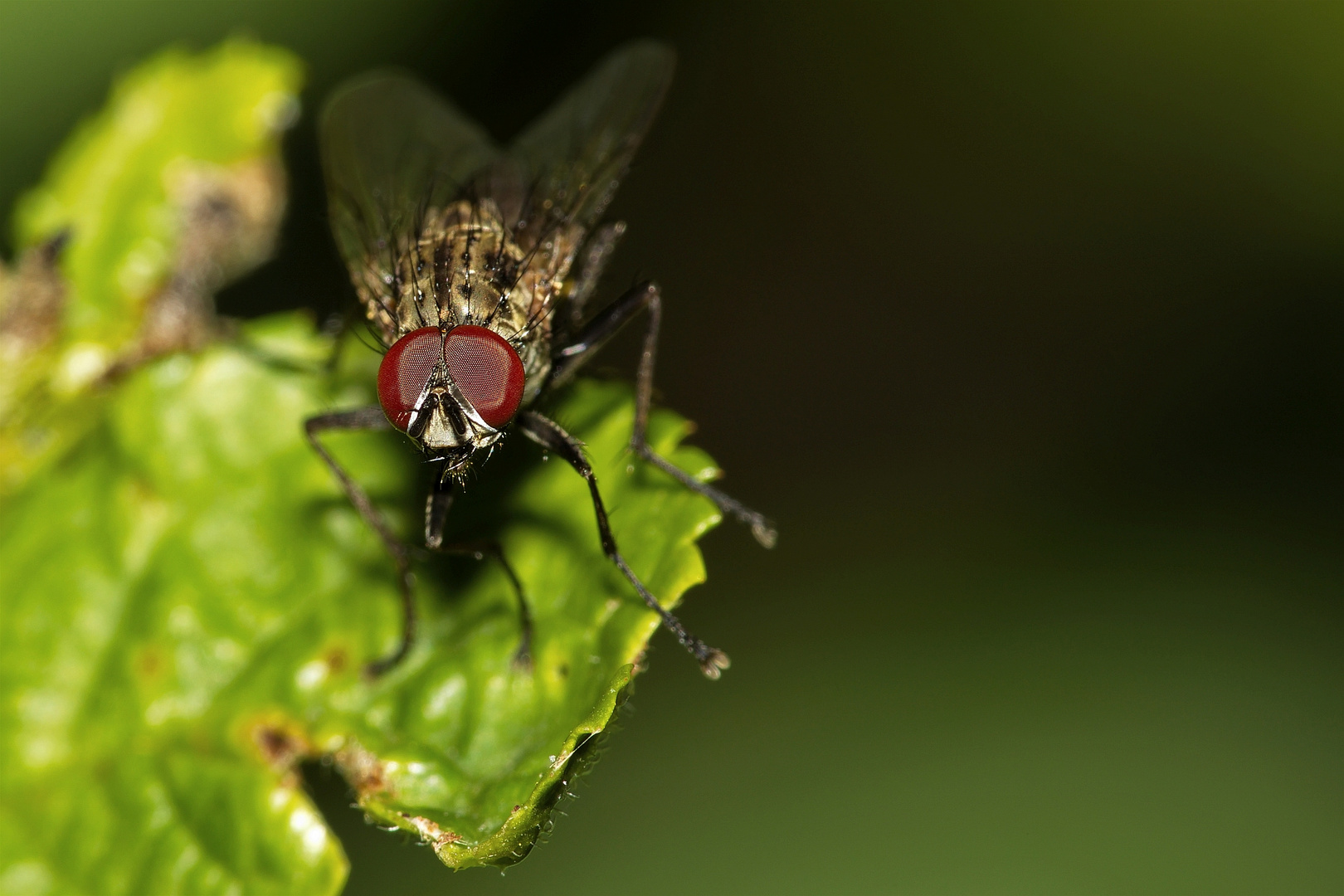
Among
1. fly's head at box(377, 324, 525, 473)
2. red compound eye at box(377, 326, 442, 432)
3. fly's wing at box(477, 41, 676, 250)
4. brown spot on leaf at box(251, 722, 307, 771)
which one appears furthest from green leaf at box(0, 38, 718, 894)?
fly's wing at box(477, 41, 676, 250)

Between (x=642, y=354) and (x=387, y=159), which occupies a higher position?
(x=387, y=159)

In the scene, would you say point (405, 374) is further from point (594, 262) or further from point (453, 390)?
point (594, 262)

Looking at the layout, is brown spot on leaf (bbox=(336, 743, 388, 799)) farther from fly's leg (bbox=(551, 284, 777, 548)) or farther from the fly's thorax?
fly's leg (bbox=(551, 284, 777, 548))

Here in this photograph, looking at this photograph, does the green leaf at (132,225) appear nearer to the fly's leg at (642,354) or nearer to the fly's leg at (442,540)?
the fly's leg at (442,540)

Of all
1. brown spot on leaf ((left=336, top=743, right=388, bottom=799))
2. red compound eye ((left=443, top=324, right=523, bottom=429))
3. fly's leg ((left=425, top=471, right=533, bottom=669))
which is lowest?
brown spot on leaf ((left=336, top=743, right=388, bottom=799))

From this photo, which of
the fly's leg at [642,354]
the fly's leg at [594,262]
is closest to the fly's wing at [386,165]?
the fly's leg at [594,262]

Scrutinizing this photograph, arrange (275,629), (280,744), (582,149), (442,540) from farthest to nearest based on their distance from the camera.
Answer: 1. (582,149)
2. (442,540)
3. (275,629)
4. (280,744)

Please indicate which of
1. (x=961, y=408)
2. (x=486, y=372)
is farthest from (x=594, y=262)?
(x=961, y=408)
